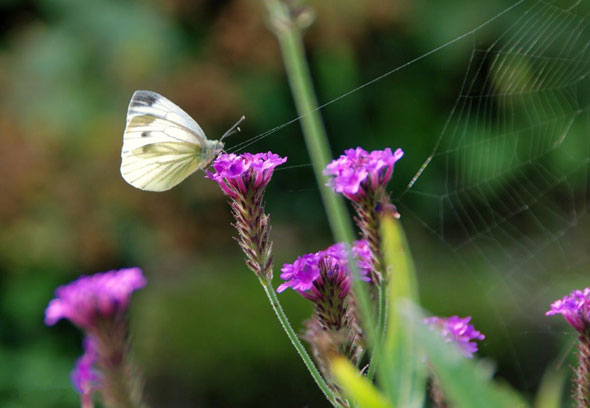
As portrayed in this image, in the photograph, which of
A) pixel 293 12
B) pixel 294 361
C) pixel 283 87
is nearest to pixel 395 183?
pixel 283 87

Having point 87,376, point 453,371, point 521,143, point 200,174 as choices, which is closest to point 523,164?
point 521,143

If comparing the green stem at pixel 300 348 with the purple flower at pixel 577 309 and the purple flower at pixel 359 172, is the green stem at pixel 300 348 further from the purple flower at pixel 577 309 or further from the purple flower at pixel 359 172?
the purple flower at pixel 577 309

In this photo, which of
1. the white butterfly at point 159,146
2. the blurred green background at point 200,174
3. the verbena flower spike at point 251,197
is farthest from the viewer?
the blurred green background at point 200,174

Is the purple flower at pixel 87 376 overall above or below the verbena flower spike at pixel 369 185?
below

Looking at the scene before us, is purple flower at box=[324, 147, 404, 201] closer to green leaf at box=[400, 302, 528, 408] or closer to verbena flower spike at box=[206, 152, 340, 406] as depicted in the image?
verbena flower spike at box=[206, 152, 340, 406]

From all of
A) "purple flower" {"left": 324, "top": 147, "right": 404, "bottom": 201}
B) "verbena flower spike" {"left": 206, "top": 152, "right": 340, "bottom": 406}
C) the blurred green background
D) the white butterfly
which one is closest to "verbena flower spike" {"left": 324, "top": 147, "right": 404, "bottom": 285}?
"purple flower" {"left": 324, "top": 147, "right": 404, "bottom": 201}

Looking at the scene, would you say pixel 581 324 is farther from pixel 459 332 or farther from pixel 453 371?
pixel 453 371

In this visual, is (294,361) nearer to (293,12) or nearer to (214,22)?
(214,22)

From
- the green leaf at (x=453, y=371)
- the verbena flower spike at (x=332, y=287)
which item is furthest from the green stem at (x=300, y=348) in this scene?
the green leaf at (x=453, y=371)
